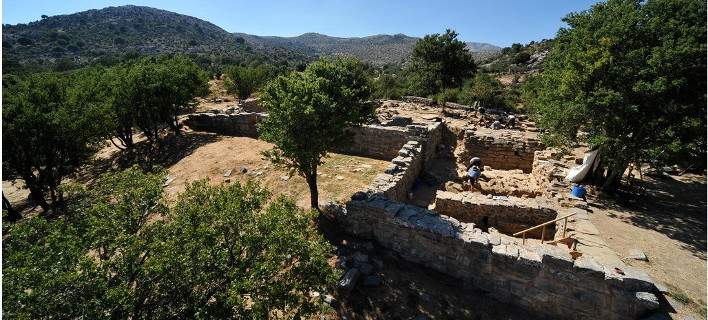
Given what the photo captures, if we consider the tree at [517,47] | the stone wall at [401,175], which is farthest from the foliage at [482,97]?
the tree at [517,47]

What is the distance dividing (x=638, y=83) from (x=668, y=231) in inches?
184

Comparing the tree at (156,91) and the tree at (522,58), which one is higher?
the tree at (522,58)

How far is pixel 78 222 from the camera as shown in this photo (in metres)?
6.28

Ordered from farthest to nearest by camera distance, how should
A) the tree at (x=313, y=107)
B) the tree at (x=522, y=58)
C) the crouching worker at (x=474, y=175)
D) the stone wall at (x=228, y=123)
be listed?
1. the tree at (x=522, y=58)
2. the stone wall at (x=228, y=123)
3. the crouching worker at (x=474, y=175)
4. the tree at (x=313, y=107)

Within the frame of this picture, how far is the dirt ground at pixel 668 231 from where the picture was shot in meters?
8.65

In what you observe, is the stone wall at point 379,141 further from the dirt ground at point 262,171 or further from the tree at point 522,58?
the tree at point 522,58

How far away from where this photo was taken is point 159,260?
532 centimetres

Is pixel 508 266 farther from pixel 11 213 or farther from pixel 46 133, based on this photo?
pixel 11 213

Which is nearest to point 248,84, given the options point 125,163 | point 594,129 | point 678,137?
point 125,163

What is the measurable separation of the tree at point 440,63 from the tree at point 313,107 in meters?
29.9

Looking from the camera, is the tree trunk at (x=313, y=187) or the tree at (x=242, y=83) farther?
the tree at (x=242, y=83)

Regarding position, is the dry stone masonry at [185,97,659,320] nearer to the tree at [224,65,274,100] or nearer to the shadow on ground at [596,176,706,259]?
the shadow on ground at [596,176,706,259]

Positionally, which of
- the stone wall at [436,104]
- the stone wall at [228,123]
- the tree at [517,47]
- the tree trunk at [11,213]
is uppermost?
the tree at [517,47]

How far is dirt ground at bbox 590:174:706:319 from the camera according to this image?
8648 mm
